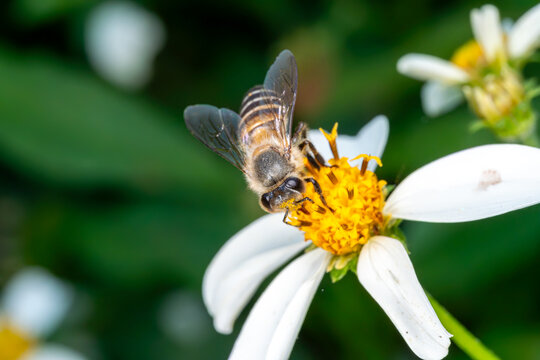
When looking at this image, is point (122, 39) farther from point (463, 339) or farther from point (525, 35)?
point (463, 339)

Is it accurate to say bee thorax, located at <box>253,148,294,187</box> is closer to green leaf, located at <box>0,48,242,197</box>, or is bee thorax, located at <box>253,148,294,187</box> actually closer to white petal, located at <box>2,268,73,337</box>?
green leaf, located at <box>0,48,242,197</box>

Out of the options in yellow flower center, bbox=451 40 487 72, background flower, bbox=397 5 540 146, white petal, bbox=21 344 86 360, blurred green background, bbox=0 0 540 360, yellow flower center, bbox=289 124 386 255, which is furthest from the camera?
white petal, bbox=21 344 86 360

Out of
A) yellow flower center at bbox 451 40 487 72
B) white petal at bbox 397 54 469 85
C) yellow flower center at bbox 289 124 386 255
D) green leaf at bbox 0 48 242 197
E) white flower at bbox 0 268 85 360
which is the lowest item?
yellow flower center at bbox 289 124 386 255

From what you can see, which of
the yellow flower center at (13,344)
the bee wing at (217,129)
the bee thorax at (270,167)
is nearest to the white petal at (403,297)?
the bee thorax at (270,167)

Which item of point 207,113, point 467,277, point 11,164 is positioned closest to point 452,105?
point 467,277

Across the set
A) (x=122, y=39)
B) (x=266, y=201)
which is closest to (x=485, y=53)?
(x=266, y=201)

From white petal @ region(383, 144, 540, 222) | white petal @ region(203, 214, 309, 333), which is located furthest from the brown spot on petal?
white petal @ region(203, 214, 309, 333)
